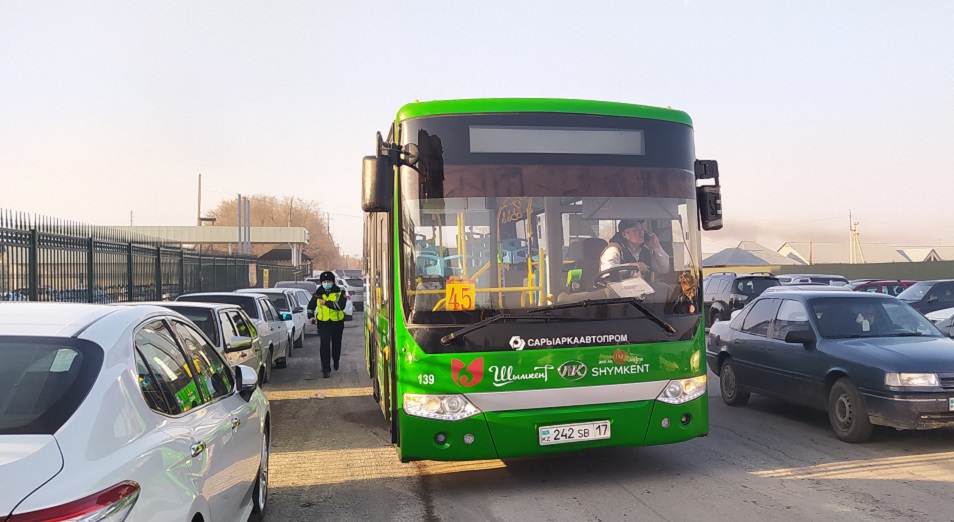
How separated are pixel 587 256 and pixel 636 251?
44cm

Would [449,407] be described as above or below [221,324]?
below

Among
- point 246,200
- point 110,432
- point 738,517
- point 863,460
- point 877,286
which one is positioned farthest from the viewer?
point 246,200

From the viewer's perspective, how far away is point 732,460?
7.70 metres

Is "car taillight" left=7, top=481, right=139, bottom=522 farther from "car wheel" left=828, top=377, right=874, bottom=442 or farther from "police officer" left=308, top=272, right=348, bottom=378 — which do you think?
"police officer" left=308, top=272, right=348, bottom=378

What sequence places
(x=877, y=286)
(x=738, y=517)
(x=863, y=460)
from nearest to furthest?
(x=738, y=517), (x=863, y=460), (x=877, y=286)

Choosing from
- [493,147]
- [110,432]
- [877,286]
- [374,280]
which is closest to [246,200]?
[877,286]

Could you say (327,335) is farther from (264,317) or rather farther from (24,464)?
(24,464)

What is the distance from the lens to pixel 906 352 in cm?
835

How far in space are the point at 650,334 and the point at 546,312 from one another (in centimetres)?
93

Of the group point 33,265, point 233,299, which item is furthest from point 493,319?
point 233,299

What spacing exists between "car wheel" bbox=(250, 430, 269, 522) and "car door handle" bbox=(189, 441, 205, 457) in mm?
1779

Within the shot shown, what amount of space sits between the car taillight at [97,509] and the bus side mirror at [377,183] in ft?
12.3

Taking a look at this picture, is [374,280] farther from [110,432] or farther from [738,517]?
[110,432]

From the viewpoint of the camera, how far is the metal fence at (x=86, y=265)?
11477 mm
